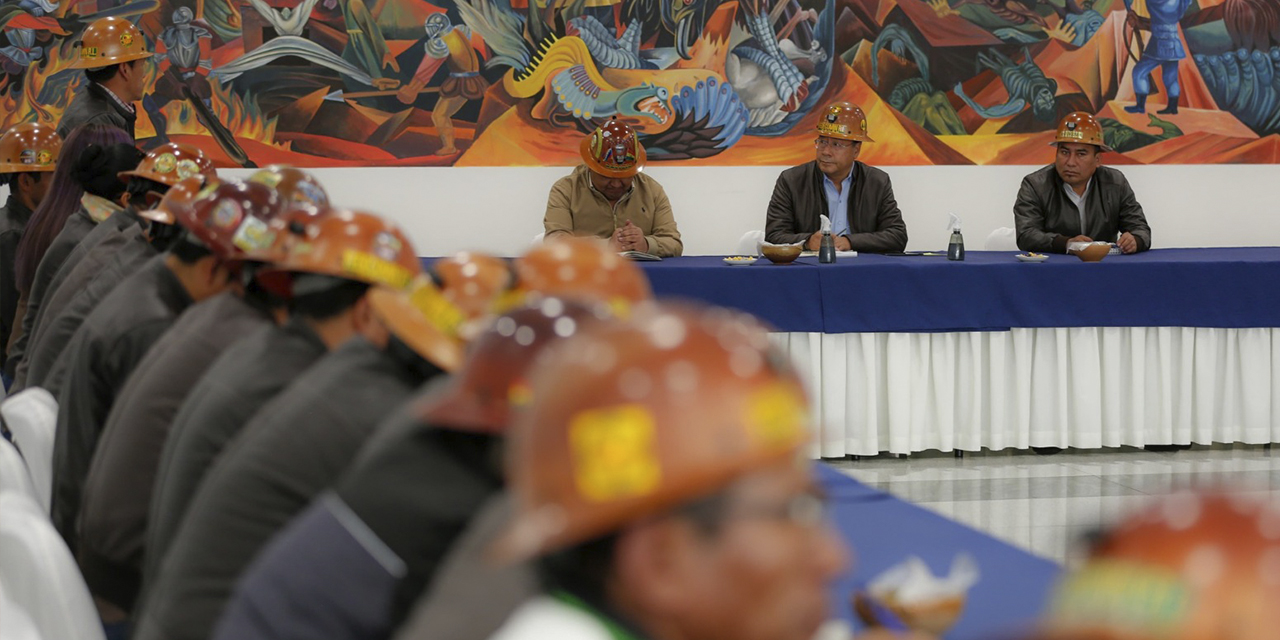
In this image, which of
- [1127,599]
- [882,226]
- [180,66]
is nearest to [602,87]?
[882,226]

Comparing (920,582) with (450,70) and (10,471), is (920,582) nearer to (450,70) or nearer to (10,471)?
(10,471)

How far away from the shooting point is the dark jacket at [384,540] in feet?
5.65

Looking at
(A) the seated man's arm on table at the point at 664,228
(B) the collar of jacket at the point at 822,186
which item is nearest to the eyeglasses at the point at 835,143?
(B) the collar of jacket at the point at 822,186

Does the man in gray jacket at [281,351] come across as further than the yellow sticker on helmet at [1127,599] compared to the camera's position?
Yes

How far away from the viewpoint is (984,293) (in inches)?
232

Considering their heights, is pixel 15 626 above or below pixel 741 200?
above

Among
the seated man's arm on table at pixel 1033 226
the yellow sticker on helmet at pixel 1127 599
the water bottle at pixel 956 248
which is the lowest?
the seated man's arm on table at pixel 1033 226

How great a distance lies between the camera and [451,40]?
27.2 ft

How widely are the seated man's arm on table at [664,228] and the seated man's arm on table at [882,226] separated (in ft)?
3.10

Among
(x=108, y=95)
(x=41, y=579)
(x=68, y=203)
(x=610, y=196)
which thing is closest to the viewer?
(x=41, y=579)

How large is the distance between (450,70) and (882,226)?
3059 millimetres

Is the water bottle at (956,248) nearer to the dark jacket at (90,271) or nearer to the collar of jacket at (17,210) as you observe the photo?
the dark jacket at (90,271)

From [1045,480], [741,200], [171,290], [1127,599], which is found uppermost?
[1127,599]

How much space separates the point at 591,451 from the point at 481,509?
0.74m
